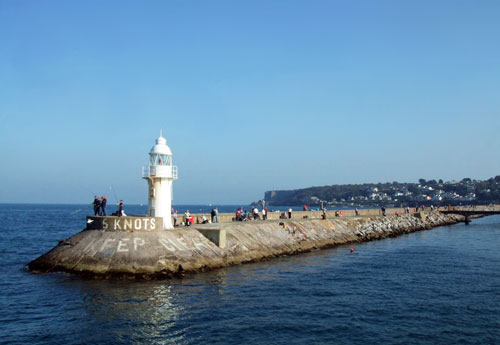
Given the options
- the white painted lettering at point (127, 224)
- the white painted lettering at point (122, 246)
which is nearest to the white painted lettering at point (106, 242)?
the white painted lettering at point (122, 246)

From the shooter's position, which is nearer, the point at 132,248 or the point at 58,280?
the point at 58,280

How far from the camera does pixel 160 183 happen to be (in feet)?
95.5

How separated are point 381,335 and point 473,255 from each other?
24329 millimetres

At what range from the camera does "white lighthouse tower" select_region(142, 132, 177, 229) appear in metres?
28.8

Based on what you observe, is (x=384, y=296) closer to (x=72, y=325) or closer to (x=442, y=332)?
(x=442, y=332)

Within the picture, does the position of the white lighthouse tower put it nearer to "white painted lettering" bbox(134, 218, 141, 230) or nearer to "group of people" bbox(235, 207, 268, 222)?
"white painted lettering" bbox(134, 218, 141, 230)

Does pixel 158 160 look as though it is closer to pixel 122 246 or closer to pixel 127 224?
pixel 127 224

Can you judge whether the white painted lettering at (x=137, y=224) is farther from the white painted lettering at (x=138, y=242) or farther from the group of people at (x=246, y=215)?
the group of people at (x=246, y=215)

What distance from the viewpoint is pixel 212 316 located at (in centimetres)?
1719

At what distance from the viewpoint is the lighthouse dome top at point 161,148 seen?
29203mm

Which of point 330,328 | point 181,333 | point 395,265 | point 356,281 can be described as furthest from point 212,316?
point 395,265

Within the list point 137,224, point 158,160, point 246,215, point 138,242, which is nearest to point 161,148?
point 158,160

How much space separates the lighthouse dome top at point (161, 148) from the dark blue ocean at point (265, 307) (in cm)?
919

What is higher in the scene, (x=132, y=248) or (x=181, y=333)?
(x=132, y=248)
